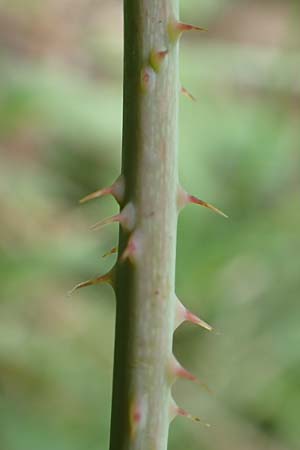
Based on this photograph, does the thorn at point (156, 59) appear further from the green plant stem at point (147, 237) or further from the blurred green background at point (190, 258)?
the blurred green background at point (190, 258)

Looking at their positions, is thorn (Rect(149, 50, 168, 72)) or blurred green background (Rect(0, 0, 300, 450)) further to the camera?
blurred green background (Rect(0, 0, 300, 450))

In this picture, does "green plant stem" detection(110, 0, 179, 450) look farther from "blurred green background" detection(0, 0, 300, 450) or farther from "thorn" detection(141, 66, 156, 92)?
"blurred green background" detection(0, 0, 300, 450)

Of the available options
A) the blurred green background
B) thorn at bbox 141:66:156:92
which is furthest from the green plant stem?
the blurred green background

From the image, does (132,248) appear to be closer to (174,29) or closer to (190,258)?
(174,29)

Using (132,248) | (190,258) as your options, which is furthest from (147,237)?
(190,258)

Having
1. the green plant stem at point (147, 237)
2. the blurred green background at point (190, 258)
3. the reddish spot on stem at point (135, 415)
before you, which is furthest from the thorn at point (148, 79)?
the blurred green background at point (190, 258)

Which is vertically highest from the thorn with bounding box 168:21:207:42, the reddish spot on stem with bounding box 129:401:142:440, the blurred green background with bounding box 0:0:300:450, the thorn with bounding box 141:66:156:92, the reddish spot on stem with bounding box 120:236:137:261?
the thorn with bounding box 168:21:207:42

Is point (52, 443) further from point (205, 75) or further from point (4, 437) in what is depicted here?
point (205, 75)

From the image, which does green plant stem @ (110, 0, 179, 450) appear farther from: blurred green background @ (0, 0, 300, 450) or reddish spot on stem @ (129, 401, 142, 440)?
blurred green background @ (0, 0, 300, 450)

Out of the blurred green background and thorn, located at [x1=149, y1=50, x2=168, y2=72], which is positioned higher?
thorn, located at [x1=149, y1=50, x2=168, y2=72]
